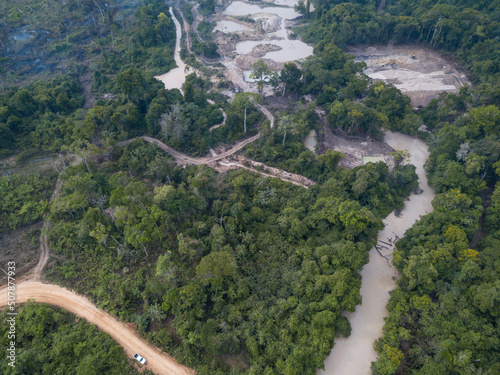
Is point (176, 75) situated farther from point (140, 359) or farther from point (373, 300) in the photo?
point (373, 300)

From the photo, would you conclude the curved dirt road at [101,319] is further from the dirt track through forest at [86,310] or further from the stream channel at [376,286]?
the stream channel at [376,286]

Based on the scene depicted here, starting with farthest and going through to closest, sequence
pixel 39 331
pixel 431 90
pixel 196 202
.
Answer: pixel 431 90, pixel 196 202, pixel 39 331

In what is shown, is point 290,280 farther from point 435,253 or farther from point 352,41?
point 352,41

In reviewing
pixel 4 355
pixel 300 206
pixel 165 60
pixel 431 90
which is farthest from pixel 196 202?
pixel 431 90

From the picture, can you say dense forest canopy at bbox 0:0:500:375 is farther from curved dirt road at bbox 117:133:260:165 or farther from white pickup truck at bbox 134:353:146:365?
white pickup truck at bbox 134:353:146:365

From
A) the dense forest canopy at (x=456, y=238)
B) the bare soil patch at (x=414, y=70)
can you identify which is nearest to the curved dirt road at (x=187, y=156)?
the dense forest canopy at (x=456, y=238)

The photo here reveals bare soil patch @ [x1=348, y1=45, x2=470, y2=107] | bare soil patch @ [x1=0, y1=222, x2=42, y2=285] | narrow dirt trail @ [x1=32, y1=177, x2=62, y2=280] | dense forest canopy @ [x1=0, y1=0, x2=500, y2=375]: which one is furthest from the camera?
bare soil patch @ [x1=348, y1=45, x2=470, y2=107]

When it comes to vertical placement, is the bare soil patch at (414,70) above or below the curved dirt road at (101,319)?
above

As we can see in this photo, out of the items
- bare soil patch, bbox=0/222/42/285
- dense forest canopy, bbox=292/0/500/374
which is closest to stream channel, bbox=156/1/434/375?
dense forest canopy, bbox=292/0/500/374
